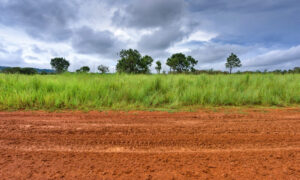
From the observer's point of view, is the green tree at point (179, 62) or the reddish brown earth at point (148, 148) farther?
the green tree at point (179, 62)

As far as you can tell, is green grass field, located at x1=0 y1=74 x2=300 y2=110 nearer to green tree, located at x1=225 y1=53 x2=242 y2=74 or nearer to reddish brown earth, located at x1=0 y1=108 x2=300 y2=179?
reddish brown earth, located at x1=0 y1=108 x2=300 y2=179

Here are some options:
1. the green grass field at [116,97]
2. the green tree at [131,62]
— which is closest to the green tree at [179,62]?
the green tree at [131,62]

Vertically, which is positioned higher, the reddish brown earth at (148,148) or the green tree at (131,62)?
the green tree at (131,62)

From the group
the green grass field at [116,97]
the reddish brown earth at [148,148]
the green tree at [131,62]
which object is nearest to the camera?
the reddish brown earth at [148,148]

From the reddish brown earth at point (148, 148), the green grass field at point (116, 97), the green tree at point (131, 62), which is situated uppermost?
the green tree at point (131, 62)

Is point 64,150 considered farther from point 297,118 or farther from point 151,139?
point 297,118

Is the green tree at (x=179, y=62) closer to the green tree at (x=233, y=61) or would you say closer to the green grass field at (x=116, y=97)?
the green tree at (x=233, y=61)

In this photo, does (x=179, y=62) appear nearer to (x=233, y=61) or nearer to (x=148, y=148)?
(x=233, y=61)

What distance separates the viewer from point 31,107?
5.27 m

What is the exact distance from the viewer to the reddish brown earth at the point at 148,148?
2.00 m

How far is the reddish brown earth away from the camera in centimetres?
200

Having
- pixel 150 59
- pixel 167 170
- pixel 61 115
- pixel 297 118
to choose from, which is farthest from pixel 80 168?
pixel 150 59

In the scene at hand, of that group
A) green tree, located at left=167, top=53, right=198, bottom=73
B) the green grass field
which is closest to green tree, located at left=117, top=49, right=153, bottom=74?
green tree, located at left=167, top=53, right=198, bottom=73

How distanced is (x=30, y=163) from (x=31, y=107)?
3.82 metres
